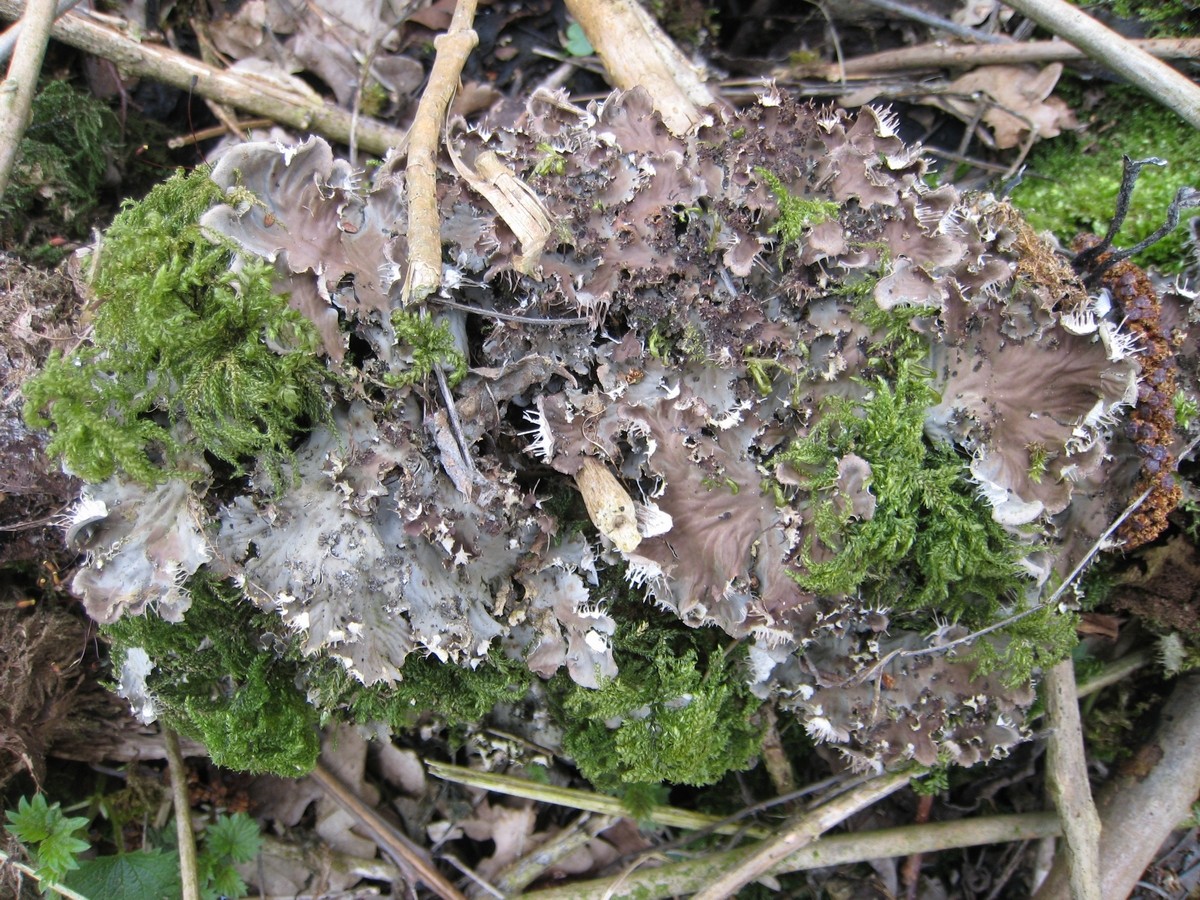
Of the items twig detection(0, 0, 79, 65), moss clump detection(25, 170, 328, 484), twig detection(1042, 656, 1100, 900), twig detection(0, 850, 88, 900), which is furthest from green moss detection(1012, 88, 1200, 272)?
twig detection(0, 850, 88, 900)

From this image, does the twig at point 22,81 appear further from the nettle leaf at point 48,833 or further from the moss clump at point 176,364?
the nettle leaf at point 48,833

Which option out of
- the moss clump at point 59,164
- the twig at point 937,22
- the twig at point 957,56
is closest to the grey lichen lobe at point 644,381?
the moss clump at point 59,164

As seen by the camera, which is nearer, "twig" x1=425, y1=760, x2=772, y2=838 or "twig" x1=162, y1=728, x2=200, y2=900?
"twig" x1=162, y1=728, x2=200, y2=900

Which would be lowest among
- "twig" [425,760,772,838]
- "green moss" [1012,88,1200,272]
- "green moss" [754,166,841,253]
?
"twig" [425,760,772,838]

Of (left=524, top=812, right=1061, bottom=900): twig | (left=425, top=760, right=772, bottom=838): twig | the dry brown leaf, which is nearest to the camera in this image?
(left=524, top=812, right=1061, bottom=900): twig

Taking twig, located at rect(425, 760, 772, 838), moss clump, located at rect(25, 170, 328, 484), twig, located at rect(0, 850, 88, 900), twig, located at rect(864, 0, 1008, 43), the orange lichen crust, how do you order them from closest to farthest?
moss clump, located at rect(25, 170, 328, 484) → the orange lichen crust → twig, located at rect(0, 850, 88, 900) → twig, located at rect(425, 760, 772, 838) → twig, located at rect(864, 0, 1008, 43)

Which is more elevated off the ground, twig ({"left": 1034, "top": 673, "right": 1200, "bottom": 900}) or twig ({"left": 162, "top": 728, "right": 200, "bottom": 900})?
twig ({"left": 162, "top": 728, "right": 200, "bottom": 900})

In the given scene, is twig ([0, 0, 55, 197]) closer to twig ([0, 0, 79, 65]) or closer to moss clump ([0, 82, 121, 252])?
twig ([0, 0, 79, 65])
